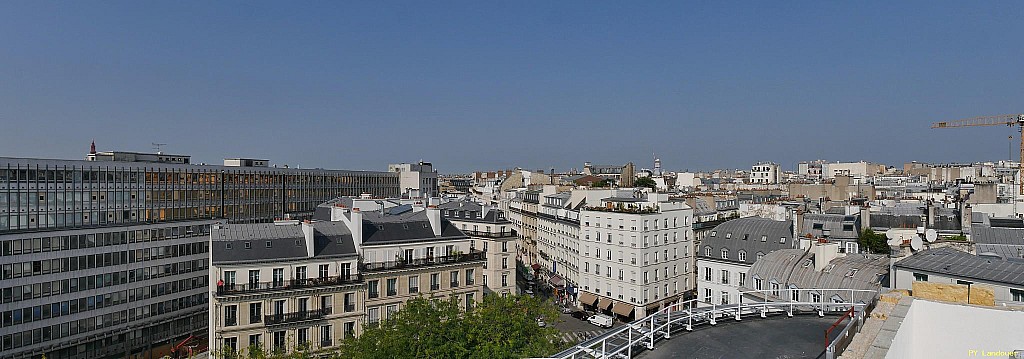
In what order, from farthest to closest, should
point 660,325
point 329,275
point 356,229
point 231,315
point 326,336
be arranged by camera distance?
point 356,229 < point 329,275 < point 326,336 < point 231,315 < point 660,325

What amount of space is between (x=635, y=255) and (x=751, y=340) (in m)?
47.9

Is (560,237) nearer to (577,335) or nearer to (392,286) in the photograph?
(577,335)

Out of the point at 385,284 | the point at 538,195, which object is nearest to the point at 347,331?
the point at 385,284

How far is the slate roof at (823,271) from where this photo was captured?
107ft

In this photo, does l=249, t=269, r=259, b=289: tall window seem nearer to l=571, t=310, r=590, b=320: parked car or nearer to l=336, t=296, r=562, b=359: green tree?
l=336, t=296, r=562, b=359: green tree

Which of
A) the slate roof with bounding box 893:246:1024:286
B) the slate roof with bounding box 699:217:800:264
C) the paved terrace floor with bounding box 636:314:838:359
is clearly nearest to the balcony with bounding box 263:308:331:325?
the paved terrace floor with bounding box 636:314:838:359

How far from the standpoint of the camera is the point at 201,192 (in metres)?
62.1

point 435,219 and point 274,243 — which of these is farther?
point 435,219

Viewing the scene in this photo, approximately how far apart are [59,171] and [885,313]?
58625 mm

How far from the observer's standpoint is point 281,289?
3791 cm

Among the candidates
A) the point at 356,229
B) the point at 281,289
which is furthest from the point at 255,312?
the point at 356,229

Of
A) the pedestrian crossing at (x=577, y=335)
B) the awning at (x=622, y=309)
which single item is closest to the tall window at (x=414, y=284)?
the pedestrian crossing at (x=577, y=335)

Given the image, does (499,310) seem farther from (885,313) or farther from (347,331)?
(885,313)

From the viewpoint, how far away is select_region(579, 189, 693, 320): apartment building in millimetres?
62500
